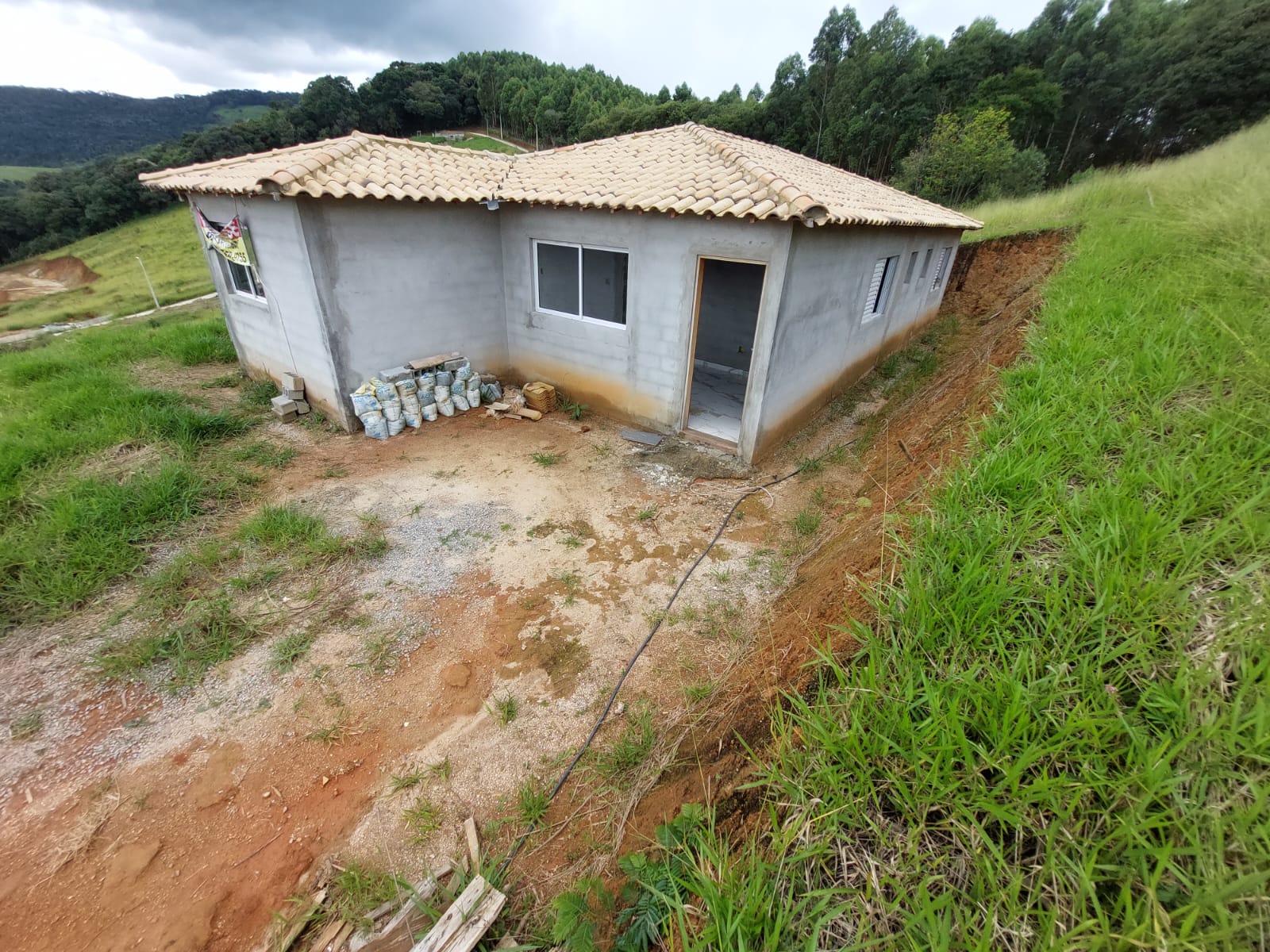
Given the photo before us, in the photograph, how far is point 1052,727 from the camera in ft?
5.51

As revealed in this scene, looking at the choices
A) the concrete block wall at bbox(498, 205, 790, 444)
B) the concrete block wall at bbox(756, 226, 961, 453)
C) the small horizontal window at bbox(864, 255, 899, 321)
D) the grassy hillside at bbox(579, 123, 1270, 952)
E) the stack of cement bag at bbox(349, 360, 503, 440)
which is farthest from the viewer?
the small horizontal window at bbox(864, 255, 899, 321)

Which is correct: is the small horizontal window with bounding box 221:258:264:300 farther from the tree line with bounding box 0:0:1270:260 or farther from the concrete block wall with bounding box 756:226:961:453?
the tree line with bounding box 0:0:1270:260

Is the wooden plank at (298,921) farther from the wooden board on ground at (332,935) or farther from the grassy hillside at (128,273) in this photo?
the grassy hillside at (128,273)

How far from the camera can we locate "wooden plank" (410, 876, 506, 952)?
2.22 metres

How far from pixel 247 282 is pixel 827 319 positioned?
9597mm

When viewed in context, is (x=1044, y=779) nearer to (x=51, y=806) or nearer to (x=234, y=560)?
(x=51, y=806)

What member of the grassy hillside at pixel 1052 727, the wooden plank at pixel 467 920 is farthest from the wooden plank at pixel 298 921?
the grassy hillside at pixel 1052 727

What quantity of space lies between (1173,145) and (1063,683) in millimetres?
45556

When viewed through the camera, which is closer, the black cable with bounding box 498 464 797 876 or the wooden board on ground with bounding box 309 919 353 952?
the wooden board on ground with bounding box 309 919 353 952

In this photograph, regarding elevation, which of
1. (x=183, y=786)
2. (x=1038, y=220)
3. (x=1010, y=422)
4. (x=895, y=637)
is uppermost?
(x=1038, y=220)

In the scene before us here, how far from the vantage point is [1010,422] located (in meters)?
3.39

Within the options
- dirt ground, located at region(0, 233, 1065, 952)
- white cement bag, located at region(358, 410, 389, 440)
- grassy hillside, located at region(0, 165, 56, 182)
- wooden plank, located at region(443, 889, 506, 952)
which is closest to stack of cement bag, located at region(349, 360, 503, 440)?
white cement bag, located at region(358, 410, 389, 440)

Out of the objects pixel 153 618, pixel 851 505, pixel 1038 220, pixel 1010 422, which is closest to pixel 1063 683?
pixel 1010 422

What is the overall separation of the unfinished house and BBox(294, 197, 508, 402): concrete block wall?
0.08 feet
